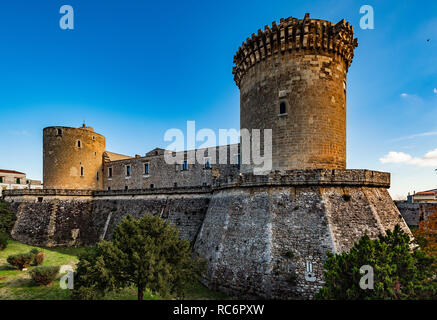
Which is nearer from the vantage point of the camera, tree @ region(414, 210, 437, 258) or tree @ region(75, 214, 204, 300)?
tree @ region(75, 214, 204, 300)

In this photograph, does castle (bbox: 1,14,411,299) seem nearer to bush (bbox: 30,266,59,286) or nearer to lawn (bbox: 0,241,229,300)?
lawn (bbox: 0,241,229,300)

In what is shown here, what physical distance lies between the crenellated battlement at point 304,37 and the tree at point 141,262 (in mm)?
12595

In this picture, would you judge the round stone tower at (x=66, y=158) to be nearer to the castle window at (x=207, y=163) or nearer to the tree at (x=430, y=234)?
the castle window at (x=207, y=163)

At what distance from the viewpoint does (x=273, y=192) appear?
1380cm

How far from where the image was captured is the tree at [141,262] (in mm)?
9875

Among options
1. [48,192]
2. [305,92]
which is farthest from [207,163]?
[48,192]

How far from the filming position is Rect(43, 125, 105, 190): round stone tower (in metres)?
32.6

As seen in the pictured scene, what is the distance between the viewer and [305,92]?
46.7ft

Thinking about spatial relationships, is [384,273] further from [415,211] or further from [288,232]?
[415,211]

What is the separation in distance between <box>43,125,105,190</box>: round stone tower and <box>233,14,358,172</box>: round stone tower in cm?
2953

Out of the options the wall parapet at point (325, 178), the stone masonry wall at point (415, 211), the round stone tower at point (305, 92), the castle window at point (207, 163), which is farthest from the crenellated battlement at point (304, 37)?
the stone masonry wall at point (415, 211)

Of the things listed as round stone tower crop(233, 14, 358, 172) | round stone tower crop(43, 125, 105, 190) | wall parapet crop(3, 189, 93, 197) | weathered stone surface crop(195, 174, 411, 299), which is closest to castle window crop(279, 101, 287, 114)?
round stone tower crop(233, 14, 358, 172)
